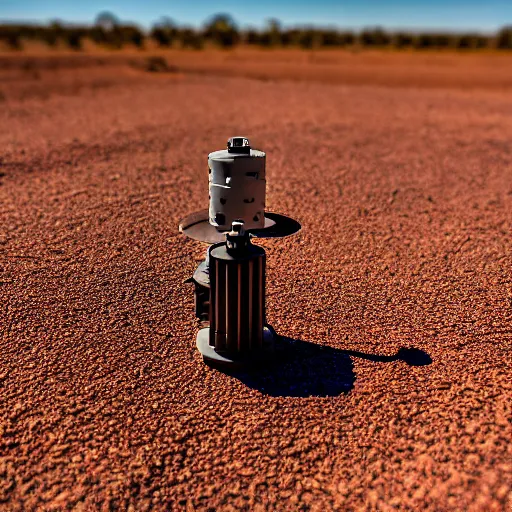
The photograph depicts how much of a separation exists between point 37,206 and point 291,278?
4000 millimetres

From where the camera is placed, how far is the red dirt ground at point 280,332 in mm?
3447

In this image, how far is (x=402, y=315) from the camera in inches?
209

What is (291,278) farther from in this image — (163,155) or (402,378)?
(163,155)

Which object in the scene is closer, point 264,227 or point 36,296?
point 264,227

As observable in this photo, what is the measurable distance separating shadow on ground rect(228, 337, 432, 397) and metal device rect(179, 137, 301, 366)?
0.15 metres

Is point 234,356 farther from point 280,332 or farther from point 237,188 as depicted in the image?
point 237,188

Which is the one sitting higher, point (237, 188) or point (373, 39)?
point (237, 188)

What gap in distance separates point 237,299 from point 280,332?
1054 millimetres

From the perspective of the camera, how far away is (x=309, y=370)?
4.46 metres

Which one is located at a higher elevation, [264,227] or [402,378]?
[264,227]

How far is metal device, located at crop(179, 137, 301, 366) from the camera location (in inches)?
159

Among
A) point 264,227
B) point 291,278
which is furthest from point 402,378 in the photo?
point 291,278

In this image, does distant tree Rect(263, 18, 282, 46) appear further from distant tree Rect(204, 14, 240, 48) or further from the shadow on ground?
the shadow on ground

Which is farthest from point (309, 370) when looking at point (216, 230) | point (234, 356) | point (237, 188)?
point (237, 188)
